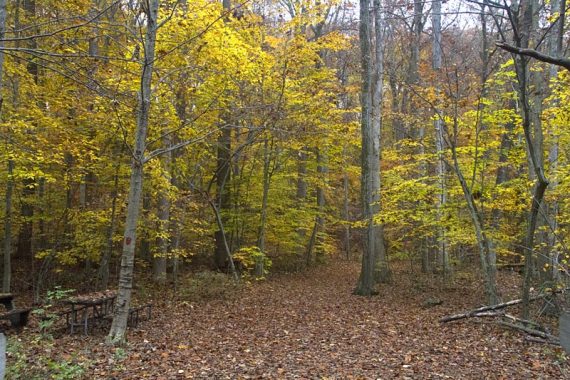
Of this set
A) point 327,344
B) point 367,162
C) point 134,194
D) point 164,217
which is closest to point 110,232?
point 164,217

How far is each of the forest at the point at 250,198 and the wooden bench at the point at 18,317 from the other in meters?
0.04

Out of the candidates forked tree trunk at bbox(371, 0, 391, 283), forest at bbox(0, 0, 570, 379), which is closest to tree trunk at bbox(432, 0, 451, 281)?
forest at bbox(0, 0, 570, 379)

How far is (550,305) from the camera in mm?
Result: 8641

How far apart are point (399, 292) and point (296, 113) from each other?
6.02m

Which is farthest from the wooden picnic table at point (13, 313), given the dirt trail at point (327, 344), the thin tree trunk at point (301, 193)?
the thin tree trunk at point (301, 193)

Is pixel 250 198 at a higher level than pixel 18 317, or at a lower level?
higher

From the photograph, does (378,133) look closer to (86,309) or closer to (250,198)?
(250,198)

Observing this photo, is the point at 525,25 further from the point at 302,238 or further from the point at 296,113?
the point at 302,238

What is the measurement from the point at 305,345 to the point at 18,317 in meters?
5.08

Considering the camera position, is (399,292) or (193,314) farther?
(399,292)

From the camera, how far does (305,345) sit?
736cm

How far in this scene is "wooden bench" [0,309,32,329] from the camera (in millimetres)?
7668

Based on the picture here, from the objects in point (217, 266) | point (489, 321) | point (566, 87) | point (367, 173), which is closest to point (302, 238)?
point (217, 266)

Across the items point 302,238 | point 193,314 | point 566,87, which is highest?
point 566,87
